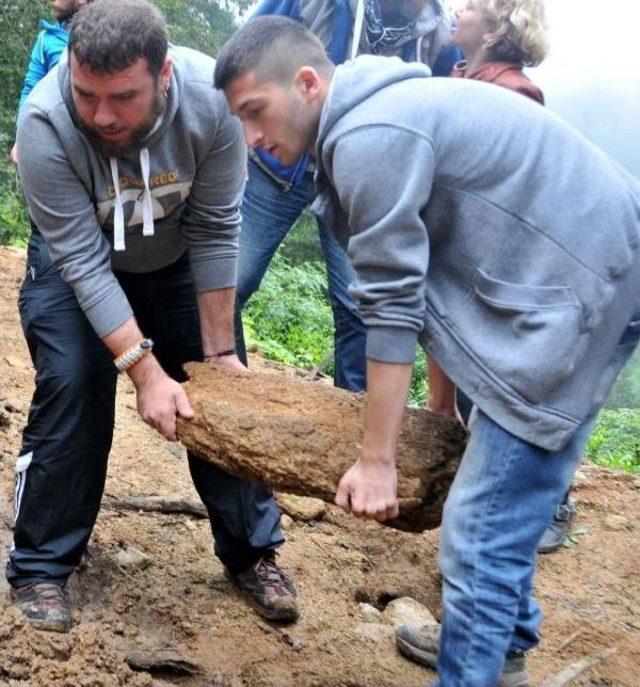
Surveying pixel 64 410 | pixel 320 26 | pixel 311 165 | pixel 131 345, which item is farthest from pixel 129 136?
pixel 320 26

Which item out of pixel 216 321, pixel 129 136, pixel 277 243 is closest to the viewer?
pixel 129 136

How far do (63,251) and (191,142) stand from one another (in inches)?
22.6

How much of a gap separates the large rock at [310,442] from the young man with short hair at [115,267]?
135 mm

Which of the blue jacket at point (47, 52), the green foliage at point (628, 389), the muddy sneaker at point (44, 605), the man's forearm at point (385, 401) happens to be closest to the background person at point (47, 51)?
the blue jacket at point (47, 52)

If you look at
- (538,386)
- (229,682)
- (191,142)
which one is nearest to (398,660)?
(229,682)

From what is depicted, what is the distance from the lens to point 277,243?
4.56 m

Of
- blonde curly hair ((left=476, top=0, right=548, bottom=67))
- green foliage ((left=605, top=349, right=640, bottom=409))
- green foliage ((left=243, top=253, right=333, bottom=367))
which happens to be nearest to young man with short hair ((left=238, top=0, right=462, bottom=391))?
blonde curly hair ((left=476, top=0, right=548, bottom=67))

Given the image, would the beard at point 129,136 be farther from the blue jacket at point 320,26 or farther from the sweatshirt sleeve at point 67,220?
the blue jacket at point 320,26

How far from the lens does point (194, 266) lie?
3451 millimetres

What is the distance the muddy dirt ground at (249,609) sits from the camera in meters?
3.11

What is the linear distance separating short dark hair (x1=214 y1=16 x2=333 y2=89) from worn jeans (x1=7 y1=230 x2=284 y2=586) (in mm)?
1072

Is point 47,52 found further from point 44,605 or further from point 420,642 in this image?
point 420,642

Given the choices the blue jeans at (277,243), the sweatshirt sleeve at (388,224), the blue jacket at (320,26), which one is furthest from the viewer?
the blue jeans at (277,243)

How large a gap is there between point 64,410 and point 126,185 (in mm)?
808
